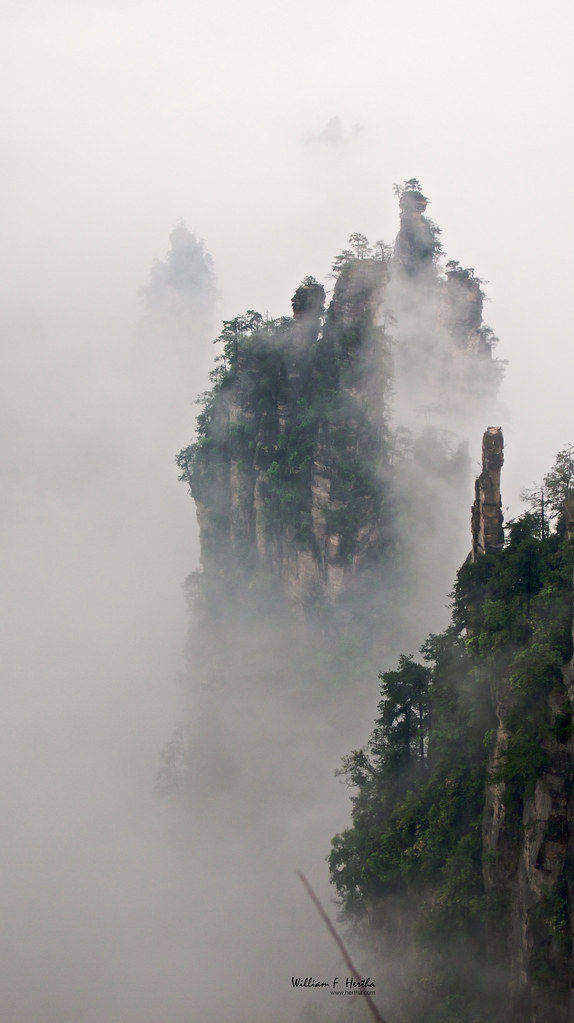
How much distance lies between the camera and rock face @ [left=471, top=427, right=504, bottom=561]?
3519cm

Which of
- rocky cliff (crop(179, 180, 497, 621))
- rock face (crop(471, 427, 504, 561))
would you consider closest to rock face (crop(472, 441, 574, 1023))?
rock face (crop(471, 427, 504, 561))

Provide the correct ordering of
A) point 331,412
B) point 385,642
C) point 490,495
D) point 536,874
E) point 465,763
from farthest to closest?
point 385,642, point 331,412, point 490,495, point 465,763, point 536,874

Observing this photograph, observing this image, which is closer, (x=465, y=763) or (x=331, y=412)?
(x=465, y=763)

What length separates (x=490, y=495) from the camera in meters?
35.8

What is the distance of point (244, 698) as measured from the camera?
63.8 metres

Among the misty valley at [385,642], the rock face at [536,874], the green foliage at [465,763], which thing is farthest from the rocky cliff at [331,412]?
the rock face at [536,874]

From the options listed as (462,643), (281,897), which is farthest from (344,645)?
(462,643)

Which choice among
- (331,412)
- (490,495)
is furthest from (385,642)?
(490,495)

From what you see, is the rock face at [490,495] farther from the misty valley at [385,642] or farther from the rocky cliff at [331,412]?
the rocky cliff at [331,412]

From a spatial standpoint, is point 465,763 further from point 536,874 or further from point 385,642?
point 385,642

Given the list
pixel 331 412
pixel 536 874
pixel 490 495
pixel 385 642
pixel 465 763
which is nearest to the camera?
pixel 536 874

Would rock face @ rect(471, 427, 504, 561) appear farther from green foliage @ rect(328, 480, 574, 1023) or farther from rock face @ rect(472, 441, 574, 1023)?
rock face @ rect(472, 441, 574, 1023)

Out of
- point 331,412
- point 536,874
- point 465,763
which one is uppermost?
point 331,412

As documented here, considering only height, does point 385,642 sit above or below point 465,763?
above
